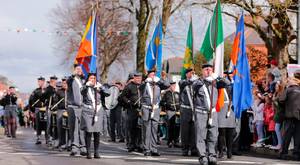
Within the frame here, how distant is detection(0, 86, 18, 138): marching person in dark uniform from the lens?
26.2 meters

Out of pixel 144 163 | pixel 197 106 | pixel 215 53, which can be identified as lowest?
pixel 144 163

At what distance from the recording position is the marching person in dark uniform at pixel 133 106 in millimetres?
18000

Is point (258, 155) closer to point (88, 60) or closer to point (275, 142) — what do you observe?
point (275, 142)

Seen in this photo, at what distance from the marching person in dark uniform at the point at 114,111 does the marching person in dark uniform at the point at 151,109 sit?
7431 millimetres

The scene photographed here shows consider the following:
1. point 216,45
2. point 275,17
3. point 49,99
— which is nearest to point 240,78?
point 216,45

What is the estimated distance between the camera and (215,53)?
14508mm

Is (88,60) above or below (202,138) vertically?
above

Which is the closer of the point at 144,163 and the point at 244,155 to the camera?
the point at 144,163

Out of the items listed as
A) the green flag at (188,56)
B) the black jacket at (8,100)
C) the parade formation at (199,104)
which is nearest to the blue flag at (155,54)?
the parade formation at (199,104)

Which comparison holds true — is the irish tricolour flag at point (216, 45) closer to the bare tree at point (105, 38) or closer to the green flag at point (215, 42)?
the green flag at point (215, 42)

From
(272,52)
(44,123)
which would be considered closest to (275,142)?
(44,123)

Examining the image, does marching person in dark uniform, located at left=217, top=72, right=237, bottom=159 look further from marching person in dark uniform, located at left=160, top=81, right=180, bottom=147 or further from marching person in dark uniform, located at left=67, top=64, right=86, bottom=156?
marching person in dark uniform, located at left=160, top=81, right=180, bottom=147

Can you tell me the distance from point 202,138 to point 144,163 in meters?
1.39

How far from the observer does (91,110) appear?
16016 mm
